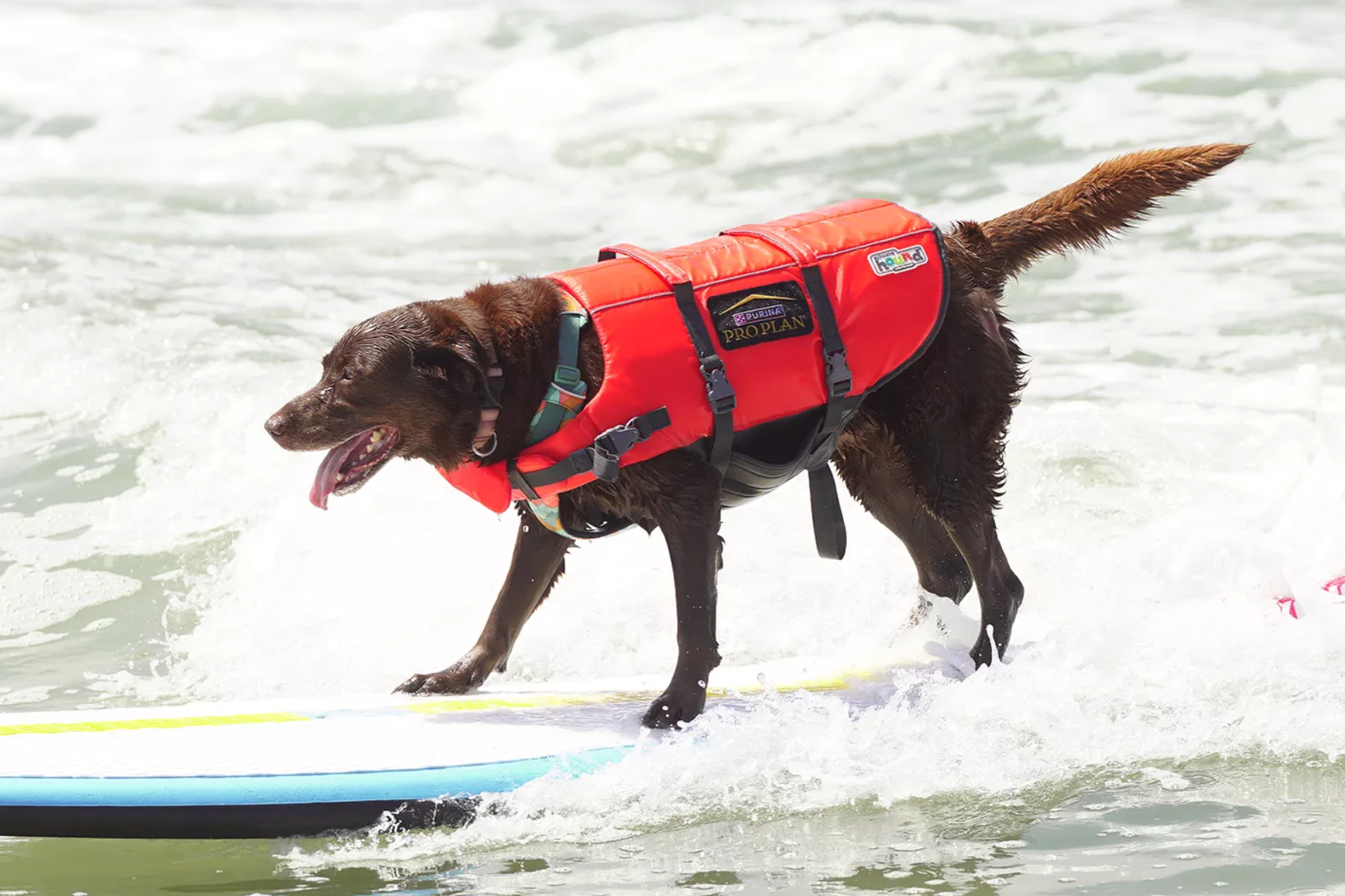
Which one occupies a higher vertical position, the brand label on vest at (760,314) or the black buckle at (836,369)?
the brand label on vest at (760,314)

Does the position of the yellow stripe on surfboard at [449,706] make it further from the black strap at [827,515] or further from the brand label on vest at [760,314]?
the brand label on vest at [760,314]

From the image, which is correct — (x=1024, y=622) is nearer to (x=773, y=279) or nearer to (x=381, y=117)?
(x=773, y=279)

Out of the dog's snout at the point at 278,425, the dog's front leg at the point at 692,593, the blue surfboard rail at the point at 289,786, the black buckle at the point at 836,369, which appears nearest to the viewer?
the blue surfboard rail at the point at 289,786

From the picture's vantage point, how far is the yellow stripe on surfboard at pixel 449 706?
4.32 metres

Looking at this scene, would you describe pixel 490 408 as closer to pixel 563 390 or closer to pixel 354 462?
pixel 563 390

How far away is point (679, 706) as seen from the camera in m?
4.34

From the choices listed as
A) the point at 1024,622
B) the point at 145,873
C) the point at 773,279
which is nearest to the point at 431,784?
the point at 145,873

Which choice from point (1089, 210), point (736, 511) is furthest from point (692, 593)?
point (736, 511)

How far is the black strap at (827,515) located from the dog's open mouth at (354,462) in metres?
1.45

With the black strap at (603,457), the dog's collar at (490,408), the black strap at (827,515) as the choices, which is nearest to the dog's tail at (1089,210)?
the black strap at (827,515)

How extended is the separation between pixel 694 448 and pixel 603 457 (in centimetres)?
32

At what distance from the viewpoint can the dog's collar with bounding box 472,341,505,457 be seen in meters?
4.14

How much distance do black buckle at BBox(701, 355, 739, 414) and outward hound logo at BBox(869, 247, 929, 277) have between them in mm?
625

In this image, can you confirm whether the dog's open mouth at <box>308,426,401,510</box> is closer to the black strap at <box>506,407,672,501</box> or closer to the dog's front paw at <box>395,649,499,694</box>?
the black strap at <box>506,407,672,501</box>
